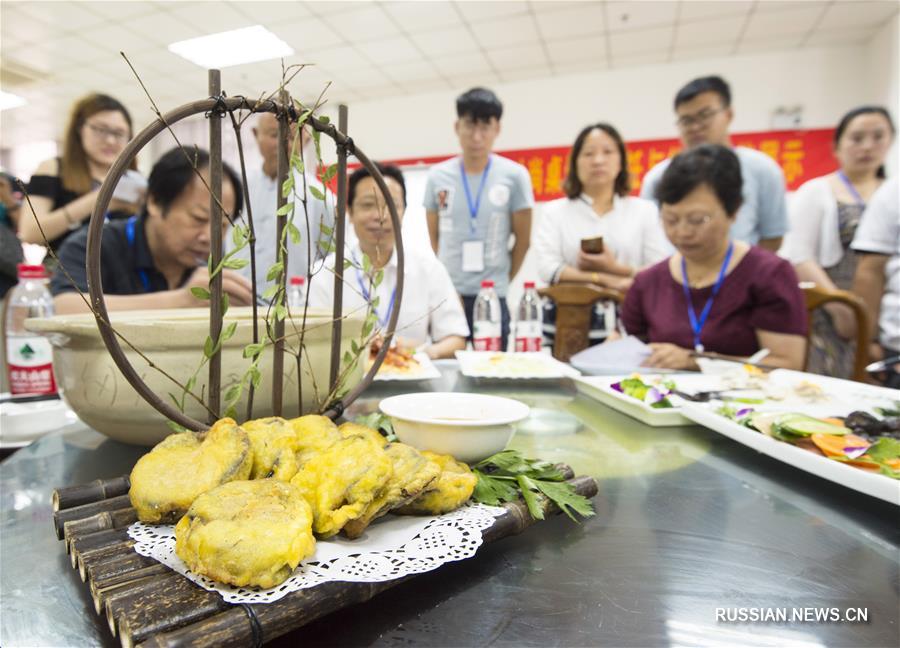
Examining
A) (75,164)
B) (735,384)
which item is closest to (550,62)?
(75,164)

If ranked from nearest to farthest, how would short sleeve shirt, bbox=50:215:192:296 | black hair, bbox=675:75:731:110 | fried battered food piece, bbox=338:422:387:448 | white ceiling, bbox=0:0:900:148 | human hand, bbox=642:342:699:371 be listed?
fried battered food piece, bbox=338:422:387:448
human hand, bbox=642:342:699:371
short sleeve shirt, bbox=50:215:192:296
black hair, bbox=675:75:731:110
white ceiling, bbox=0:0:900:148

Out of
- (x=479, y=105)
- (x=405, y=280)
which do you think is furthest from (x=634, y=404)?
(x=479, y=105)

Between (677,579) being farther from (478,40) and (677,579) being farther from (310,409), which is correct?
(478,40)

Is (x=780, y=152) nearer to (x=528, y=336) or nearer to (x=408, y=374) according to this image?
(x=528, y=336)

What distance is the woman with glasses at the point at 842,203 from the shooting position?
3.40 meters

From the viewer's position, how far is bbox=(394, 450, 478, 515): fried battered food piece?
57cm

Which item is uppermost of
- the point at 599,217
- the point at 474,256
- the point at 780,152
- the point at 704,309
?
the point at 780,152

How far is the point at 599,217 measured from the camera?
11.6ft

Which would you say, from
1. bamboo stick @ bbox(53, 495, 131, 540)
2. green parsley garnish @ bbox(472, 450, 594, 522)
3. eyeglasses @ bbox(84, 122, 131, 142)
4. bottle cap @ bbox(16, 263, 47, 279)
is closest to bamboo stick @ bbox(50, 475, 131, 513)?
bamboo stick @ bbox(53, 495, 131, 540)

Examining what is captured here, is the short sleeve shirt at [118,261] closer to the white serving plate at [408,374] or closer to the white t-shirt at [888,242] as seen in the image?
the white serving plate at [408,374]

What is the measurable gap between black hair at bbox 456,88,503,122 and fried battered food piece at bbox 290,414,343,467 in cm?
340

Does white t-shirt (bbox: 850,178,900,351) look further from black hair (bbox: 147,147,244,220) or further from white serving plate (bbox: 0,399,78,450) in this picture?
white serving plate (bbox: 0,399,78,450)

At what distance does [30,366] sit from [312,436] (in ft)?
4.01

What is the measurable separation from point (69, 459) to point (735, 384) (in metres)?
1.46
